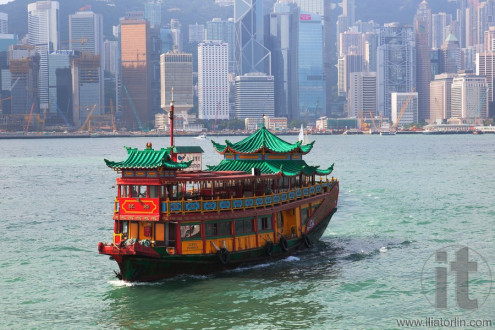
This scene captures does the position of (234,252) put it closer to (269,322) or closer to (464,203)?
(269,322)

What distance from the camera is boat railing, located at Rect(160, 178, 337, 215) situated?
32406mm

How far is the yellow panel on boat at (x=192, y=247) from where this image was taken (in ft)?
107

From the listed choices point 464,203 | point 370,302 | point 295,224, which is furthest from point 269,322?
point 464,203

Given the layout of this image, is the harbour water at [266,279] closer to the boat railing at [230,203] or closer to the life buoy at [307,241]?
the life buoy at [307,241]

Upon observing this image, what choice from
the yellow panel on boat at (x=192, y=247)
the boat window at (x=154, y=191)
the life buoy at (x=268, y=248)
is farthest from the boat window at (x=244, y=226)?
the boat window at (x=154, y=191)

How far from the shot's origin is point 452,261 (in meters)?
37.8

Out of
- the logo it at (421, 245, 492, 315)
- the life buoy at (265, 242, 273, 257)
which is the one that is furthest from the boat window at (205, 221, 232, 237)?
the logo it at (421, 245, 492, 315)

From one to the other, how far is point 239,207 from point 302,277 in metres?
3.86

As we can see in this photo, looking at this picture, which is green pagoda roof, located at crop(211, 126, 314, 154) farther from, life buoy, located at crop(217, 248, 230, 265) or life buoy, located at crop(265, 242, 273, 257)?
life buoy, located at crop(217, 248, 230, 265)

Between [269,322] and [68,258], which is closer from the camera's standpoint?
[269,322]

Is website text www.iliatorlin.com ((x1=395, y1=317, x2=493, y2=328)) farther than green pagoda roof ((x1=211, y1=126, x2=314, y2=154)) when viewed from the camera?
No

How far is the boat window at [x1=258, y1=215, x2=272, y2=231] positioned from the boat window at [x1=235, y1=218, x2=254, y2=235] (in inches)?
25.0

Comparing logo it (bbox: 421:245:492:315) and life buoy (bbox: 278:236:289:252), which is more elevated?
life buoy (bbox: 278:236:289:252)

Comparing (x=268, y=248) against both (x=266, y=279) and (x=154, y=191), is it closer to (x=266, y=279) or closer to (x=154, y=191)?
(x=266, y=279)
